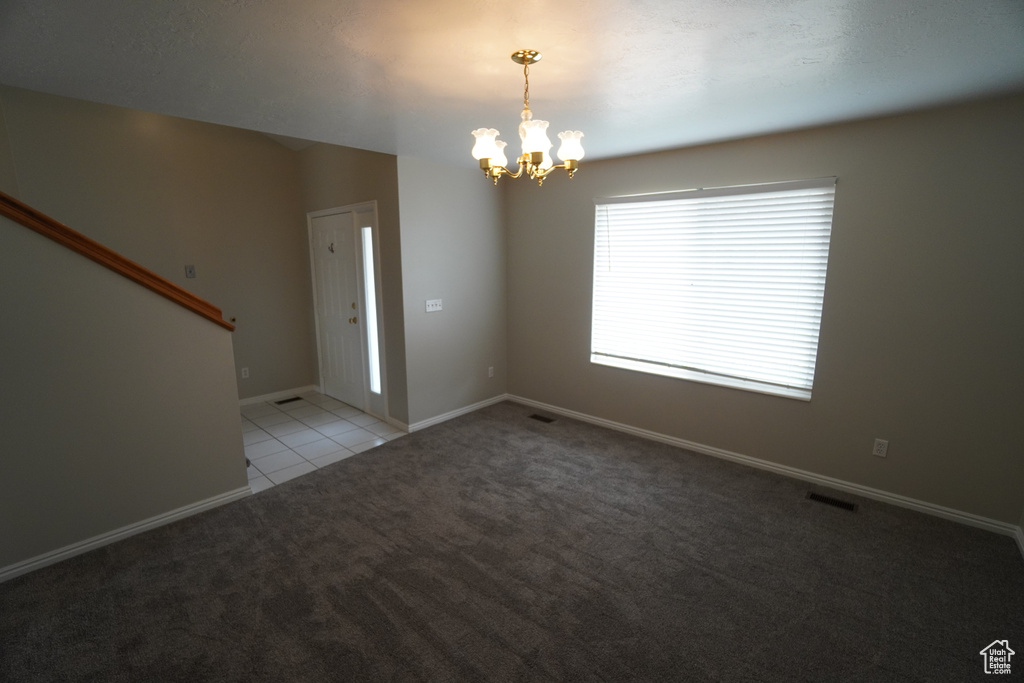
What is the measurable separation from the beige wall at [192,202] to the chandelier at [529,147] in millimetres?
3702

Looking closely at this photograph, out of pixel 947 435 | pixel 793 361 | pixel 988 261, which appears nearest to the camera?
pixel 988 261

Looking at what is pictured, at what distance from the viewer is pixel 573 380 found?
4.48m

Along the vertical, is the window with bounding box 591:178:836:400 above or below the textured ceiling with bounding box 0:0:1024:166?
below

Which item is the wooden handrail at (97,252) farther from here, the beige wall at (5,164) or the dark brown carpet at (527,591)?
the beige wall at (5,164)

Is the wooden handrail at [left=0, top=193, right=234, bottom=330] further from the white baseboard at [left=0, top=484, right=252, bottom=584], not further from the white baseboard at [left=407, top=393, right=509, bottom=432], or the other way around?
the white baseboard at [left=407, top=393, right=509, bottom=432]

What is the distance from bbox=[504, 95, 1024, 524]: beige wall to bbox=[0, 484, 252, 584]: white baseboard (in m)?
3.56

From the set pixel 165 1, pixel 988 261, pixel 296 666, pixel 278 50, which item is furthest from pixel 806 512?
pixel 165 1

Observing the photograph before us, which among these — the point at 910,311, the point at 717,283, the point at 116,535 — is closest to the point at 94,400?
the point at 116,535

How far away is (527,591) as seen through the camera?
2199 mm

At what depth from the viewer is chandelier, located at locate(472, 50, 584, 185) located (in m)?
1.89

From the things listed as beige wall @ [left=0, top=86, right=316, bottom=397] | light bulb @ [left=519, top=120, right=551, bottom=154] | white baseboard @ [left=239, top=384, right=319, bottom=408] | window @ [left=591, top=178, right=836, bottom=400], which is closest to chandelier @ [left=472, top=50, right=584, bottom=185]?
light bulb @ [left=519, top=120, right=551, bottom=154]

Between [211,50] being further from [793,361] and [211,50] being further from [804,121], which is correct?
[793,361]

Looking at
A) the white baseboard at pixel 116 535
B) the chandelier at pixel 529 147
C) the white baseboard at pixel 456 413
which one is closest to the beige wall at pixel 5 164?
the white baseboard at pixel 116 535

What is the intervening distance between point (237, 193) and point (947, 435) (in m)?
6.18
